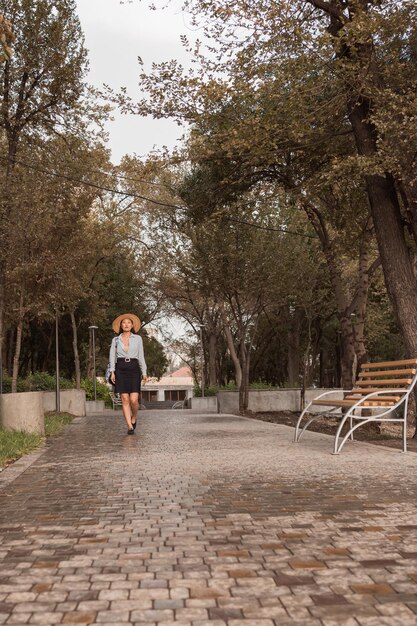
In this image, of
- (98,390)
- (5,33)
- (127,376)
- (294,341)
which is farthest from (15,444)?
(98,390)

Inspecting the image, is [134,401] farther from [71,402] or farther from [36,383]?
[36,383]

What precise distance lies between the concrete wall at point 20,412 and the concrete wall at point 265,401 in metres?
16.4

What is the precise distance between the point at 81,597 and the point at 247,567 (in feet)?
2.86

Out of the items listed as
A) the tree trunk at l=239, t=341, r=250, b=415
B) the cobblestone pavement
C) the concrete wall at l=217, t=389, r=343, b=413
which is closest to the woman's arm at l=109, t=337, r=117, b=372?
the cobblestone pavement

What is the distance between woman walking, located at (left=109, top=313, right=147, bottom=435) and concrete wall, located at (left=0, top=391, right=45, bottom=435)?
55.1 inches

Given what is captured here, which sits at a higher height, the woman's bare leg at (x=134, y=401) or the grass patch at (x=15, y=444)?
the woman's bare leg at (x=134, y=401)

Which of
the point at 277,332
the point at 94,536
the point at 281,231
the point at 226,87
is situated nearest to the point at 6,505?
the point at 94,536

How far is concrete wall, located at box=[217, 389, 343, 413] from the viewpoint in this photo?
2881 cm

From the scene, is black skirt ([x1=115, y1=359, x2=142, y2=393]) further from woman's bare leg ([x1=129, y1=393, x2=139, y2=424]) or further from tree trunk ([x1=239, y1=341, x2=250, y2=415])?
tree trunk ([x1=239, y1=341, x2=250, y2=415])

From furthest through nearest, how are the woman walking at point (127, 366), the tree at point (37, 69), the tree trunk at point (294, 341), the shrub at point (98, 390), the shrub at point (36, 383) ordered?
the tree trunk at point (294, 341) < the shrub at point (98, 390) < the shrub at point (36, 383) < the tree at point (37, 69) < the woman walking at point (127, 366)

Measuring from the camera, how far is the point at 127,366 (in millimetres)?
12812

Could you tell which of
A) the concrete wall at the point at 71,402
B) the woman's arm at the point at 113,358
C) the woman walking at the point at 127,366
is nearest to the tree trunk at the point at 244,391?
the concrete wall at the point at 71,402

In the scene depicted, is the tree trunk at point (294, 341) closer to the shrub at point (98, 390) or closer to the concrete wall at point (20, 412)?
the shrub at point (98, 390)

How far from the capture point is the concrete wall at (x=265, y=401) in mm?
28812
